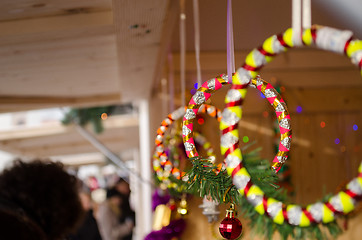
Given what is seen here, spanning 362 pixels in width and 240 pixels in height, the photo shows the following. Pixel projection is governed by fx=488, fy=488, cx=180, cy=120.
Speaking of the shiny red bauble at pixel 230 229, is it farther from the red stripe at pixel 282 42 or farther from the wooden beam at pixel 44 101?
the wooden beam at pixel 44 101

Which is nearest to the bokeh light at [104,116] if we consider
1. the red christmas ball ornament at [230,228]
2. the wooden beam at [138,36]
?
the wooden beam at [138,36]

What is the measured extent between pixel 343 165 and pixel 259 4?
6.43 feet

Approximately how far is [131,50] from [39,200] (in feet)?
3.17

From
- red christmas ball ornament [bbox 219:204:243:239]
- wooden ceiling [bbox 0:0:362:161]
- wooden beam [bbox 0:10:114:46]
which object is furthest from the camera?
wooden beam [bbox 0:10:114:46]

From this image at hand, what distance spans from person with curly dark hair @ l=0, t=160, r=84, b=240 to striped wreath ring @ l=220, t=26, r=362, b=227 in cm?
71

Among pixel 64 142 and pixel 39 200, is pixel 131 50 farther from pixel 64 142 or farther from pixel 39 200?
pixel 64 142

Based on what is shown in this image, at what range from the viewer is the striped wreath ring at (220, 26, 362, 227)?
1.97 ft

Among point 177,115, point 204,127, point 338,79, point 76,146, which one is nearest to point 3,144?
point 76,146

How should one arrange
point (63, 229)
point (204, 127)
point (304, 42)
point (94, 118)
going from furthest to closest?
point (94, 118)
point (204, 127)
point (63, 229)
point (304, 42)

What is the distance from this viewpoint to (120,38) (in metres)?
1.98

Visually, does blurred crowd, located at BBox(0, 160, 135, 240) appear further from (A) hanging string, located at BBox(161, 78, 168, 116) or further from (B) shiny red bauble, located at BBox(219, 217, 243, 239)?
(A) hanging string, located at BBox(161, 78, 168, 116)

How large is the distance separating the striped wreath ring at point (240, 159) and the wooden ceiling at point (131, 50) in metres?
0.58

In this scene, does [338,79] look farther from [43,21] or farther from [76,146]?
[76,146]

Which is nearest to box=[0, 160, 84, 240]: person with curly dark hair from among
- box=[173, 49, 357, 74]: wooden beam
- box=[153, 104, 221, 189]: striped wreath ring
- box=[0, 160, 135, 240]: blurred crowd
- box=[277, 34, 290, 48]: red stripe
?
box=[0, 160, 135, 240]: blurred crowd
